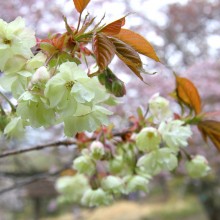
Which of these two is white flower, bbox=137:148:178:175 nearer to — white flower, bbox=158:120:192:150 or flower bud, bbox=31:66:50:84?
white flower, bbox=158:120:192:150

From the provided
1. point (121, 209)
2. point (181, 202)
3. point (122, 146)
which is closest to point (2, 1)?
point (122, 146)

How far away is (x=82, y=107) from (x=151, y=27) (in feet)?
22.3

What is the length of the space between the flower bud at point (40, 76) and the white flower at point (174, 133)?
1.42 ft

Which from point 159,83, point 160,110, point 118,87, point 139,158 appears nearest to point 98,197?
point 139,158

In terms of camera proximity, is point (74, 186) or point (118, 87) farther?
point (74, 186)

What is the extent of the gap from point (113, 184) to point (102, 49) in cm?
54

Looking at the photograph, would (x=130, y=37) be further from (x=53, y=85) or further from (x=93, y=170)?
(x=93, y=170)

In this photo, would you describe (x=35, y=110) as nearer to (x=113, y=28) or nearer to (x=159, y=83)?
(x=113, y=28)

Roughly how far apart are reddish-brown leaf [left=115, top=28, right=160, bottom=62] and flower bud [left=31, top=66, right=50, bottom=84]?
0.15 metres

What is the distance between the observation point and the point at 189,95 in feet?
3.29

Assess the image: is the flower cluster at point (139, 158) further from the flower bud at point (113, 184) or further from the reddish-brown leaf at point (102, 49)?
the reddish-brown leaf at point (102, 49)

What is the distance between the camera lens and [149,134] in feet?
2.98

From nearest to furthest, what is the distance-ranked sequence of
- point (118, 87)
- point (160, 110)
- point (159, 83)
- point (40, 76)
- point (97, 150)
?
point (40, 76), point (118, 87), point (97, 150), point (160, 110), point (159, 83)

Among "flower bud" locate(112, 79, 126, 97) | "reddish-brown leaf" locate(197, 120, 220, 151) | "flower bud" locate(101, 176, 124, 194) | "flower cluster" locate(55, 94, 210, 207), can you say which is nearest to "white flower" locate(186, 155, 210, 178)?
"flower cluster" locate(55, 94, 210, 207)
